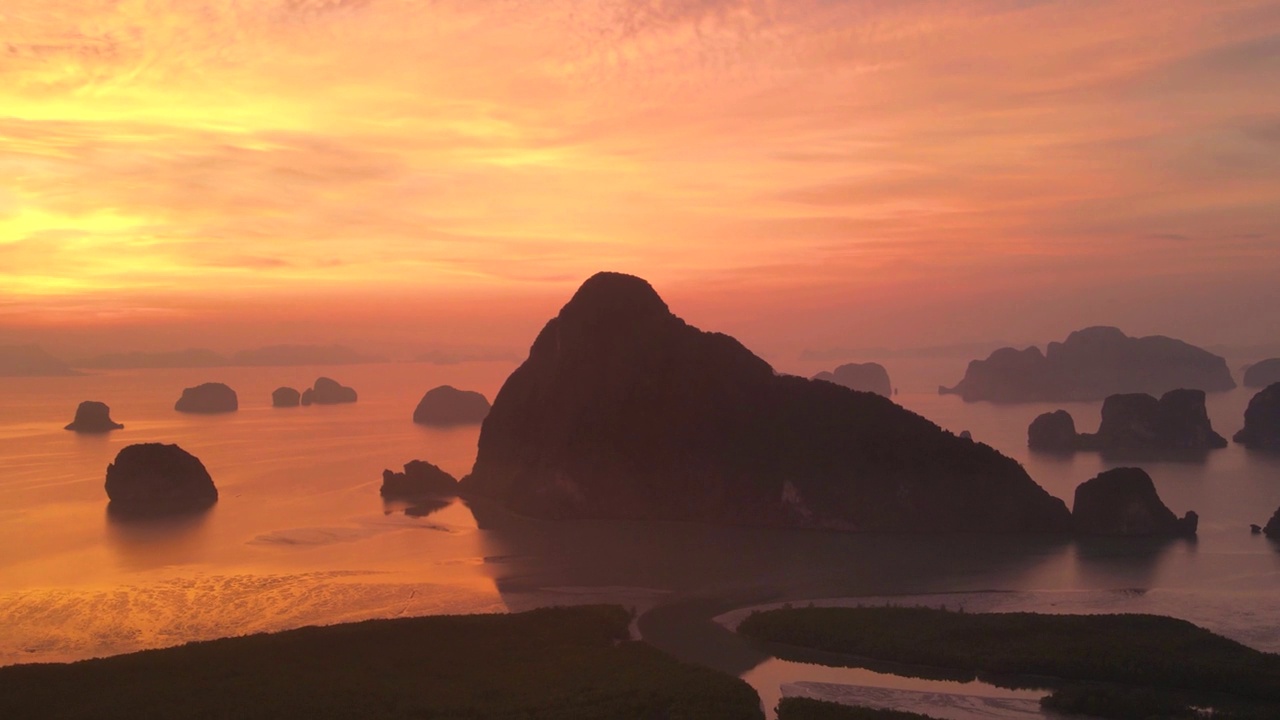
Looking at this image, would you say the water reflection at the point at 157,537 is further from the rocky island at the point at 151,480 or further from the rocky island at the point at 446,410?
the rocky island at the point at 446,410

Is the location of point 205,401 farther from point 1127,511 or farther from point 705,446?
point 1127,511

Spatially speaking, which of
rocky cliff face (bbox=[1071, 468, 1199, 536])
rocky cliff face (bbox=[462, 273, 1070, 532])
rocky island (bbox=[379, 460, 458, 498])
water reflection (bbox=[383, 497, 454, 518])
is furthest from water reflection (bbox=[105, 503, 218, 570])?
rocky cliff face (bbox=[1071, 468, 1199, 536])

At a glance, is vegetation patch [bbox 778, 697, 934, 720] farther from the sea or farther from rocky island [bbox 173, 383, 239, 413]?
rocky island [bbox 173, 383, 239, 413]

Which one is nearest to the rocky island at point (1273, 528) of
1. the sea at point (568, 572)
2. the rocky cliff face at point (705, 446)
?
the sea at point (568, 572)

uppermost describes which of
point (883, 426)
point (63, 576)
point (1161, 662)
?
point (883, 426)

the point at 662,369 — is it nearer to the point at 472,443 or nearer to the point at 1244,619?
the point at 1244,619

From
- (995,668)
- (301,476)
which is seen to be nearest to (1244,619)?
(995,668)
